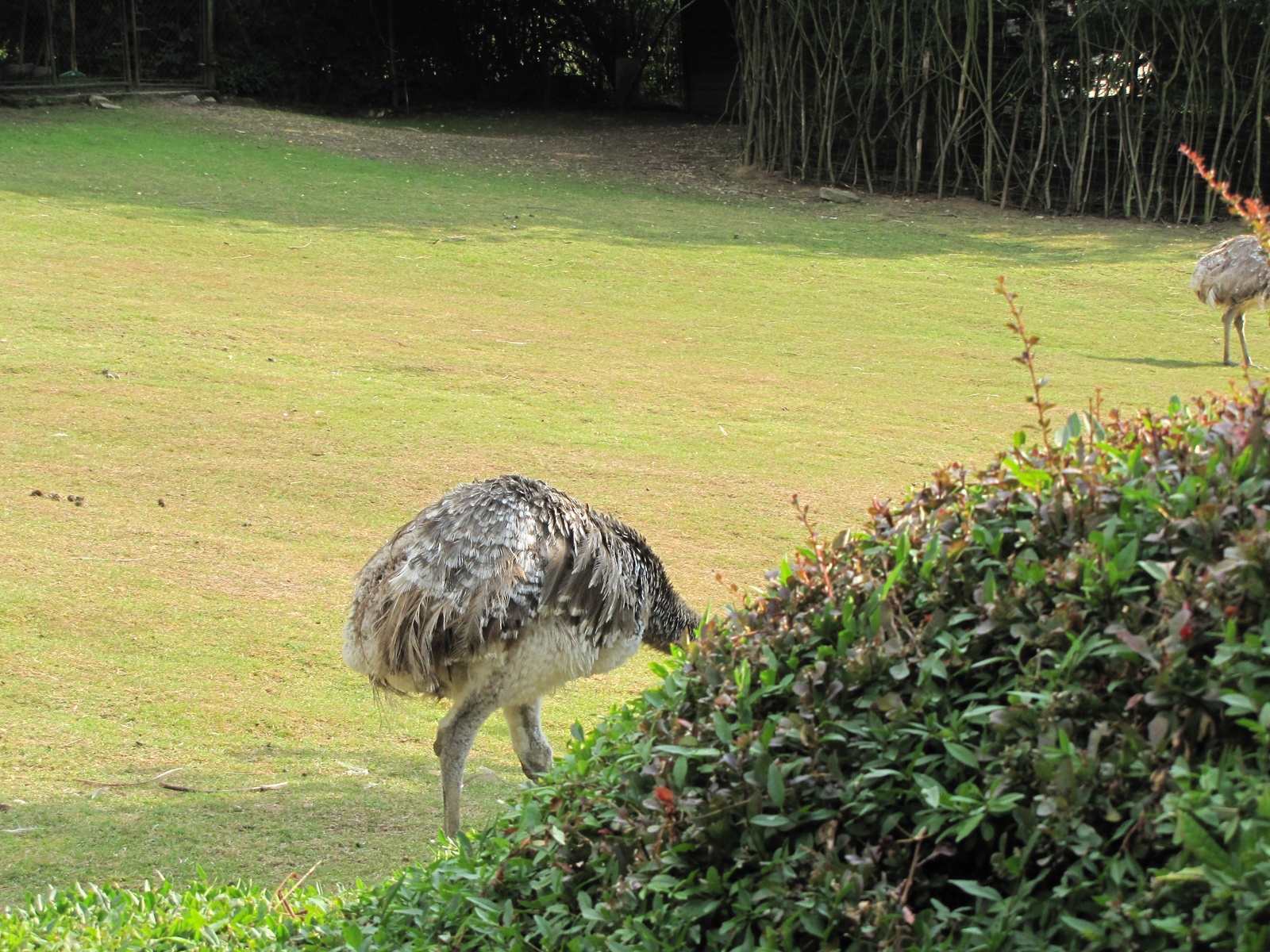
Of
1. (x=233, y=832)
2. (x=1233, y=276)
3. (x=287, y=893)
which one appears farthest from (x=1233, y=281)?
(x=287, y=893)

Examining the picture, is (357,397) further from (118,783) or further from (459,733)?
(459,733)

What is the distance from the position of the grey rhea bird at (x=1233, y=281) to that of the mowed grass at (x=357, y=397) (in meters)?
0.55

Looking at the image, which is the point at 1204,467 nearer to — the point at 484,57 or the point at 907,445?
the point at 907,445

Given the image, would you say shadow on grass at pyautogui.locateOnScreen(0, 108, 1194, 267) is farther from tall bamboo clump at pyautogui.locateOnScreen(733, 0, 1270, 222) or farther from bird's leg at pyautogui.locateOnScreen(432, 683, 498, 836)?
bird's leg at pyautogui.locateOnScreen(432, 683, 498, 836)

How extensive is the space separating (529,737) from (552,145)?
65.2 ft

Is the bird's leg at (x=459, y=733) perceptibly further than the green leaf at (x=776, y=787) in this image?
Yes

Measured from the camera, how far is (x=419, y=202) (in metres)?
17.8

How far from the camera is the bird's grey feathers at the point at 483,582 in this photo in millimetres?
4703

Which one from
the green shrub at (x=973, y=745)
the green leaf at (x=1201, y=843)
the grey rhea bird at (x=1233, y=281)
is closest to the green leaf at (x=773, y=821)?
the green shrub at (x=973, y=745)

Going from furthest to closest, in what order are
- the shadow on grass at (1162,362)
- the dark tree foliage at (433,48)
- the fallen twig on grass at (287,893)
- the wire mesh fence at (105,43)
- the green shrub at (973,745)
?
the dark tree foliage at (433,48)
the wire mesh fence at (105,43)
the shadow on grass at (1162,362)
the fallen twig on grass at (287,893)
the green shrub at (973,745)

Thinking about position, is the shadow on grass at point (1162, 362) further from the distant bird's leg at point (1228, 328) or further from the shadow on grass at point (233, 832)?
the shadow on grass at point (233, 832)

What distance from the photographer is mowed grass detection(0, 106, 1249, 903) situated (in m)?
5.32

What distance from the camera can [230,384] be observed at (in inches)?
401

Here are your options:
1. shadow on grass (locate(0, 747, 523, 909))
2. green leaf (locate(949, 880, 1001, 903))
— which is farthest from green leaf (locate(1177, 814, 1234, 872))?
shadow on grass (locate(0, 747, 523, 909))
